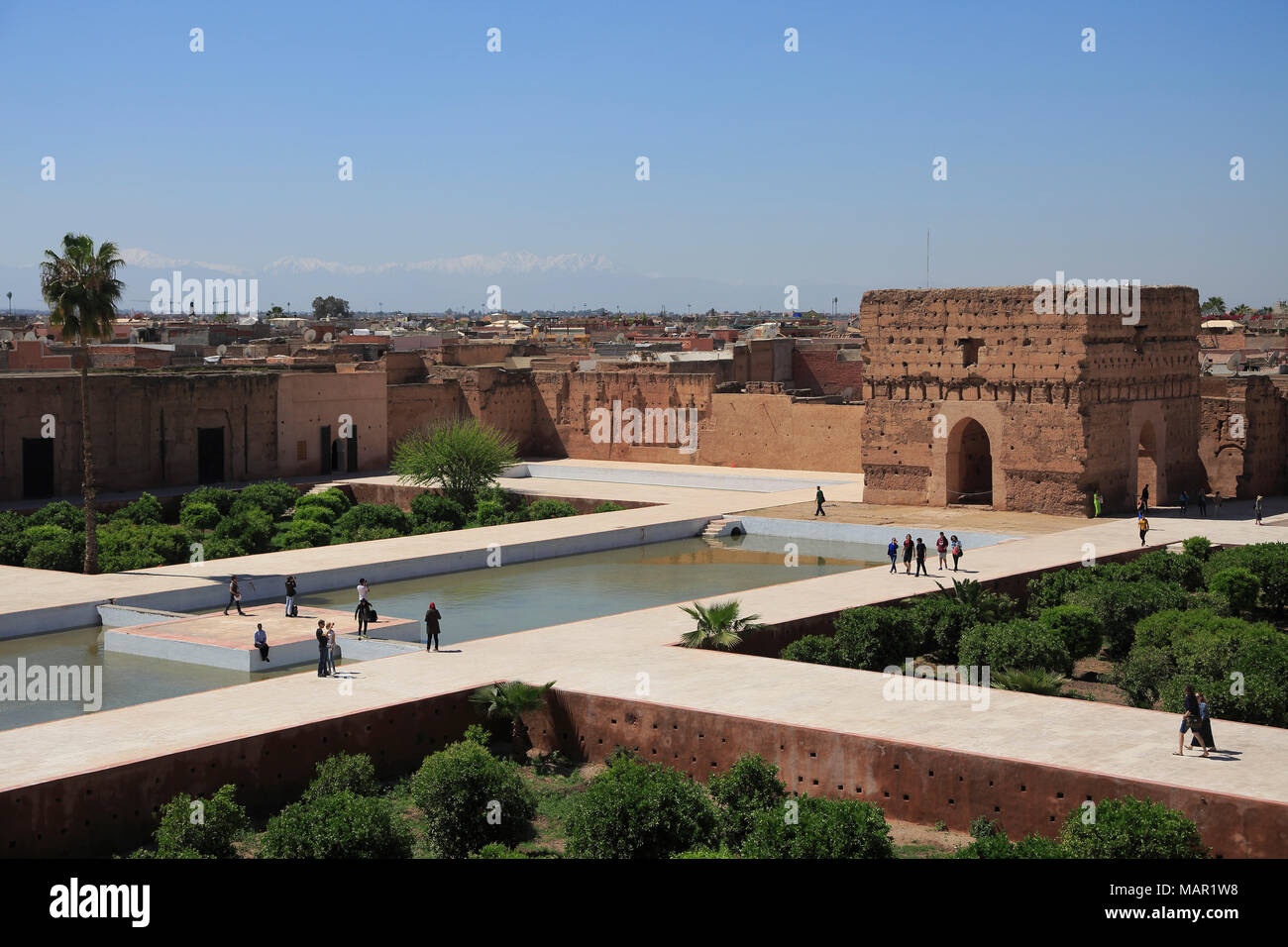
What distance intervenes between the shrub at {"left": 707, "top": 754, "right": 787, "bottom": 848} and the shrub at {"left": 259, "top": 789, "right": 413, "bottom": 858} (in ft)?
8.06

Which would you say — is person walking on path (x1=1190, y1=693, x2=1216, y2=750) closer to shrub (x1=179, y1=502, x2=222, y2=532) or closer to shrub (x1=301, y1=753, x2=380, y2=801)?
shrub (x1=301, y1=753, x2=380, y2=801)

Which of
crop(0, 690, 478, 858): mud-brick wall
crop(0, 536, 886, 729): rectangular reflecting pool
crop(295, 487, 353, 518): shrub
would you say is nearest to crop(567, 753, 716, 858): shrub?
crop(0, 690, 478, 858): mud-brick wall

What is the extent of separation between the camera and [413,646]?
1708 cm

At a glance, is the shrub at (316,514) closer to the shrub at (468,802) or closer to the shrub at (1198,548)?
the shrub at (1198,548)

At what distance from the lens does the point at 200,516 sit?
27500 mm

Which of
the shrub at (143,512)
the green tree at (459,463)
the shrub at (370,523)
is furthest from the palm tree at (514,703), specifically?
the green tree at (459,463)

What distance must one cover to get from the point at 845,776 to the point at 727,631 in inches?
173

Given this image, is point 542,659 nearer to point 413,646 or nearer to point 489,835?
point 413,646

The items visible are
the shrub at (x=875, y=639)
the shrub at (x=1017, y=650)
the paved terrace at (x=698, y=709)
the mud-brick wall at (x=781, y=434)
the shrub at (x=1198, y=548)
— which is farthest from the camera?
the mud-brick wall at (x=781, y=434)

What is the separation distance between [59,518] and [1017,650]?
17500 millimetres

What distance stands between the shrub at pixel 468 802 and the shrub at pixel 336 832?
0.48 m

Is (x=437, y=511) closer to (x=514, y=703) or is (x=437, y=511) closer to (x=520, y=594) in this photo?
(x=520, y=594)

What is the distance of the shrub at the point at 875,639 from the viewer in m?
16.4

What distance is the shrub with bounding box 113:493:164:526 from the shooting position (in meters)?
27.2
